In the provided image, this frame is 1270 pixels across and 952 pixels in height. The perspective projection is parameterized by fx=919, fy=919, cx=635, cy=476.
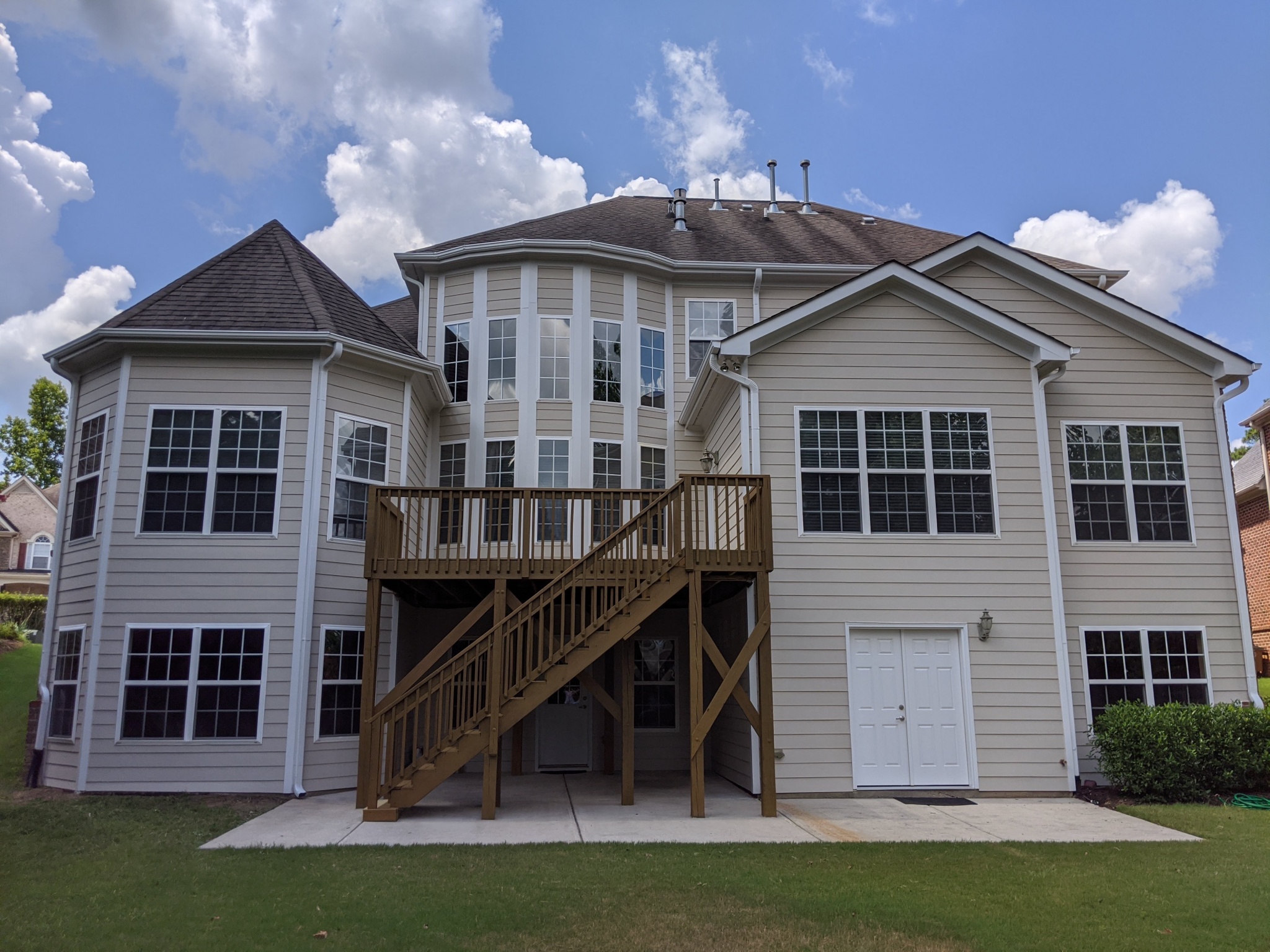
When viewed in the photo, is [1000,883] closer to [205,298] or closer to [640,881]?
[640,881]

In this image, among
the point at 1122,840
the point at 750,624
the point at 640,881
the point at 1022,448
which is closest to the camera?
the point at 640,881

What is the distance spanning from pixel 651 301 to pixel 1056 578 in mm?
7898

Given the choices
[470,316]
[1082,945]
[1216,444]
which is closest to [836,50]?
[470,316]

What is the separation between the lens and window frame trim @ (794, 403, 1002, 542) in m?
12.4

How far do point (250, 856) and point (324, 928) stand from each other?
2491 mm

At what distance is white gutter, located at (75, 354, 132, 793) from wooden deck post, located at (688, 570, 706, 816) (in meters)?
7.65

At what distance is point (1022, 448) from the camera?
41.8 feet

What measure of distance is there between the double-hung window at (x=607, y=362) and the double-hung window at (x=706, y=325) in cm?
133

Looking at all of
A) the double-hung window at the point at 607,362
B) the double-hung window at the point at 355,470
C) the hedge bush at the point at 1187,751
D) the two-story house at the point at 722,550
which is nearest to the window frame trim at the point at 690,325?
the double-hung window at the point at 607,362

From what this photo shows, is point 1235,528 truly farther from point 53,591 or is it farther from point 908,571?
point 53,591

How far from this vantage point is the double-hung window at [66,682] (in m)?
12.1

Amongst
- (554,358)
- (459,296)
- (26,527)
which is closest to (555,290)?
(554,358)

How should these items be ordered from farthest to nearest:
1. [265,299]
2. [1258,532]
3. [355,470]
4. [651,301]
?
1. [1258,532]
2. [651,301]
3. [265,299]
4. [355,470]

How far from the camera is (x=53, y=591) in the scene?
13.0 meters
